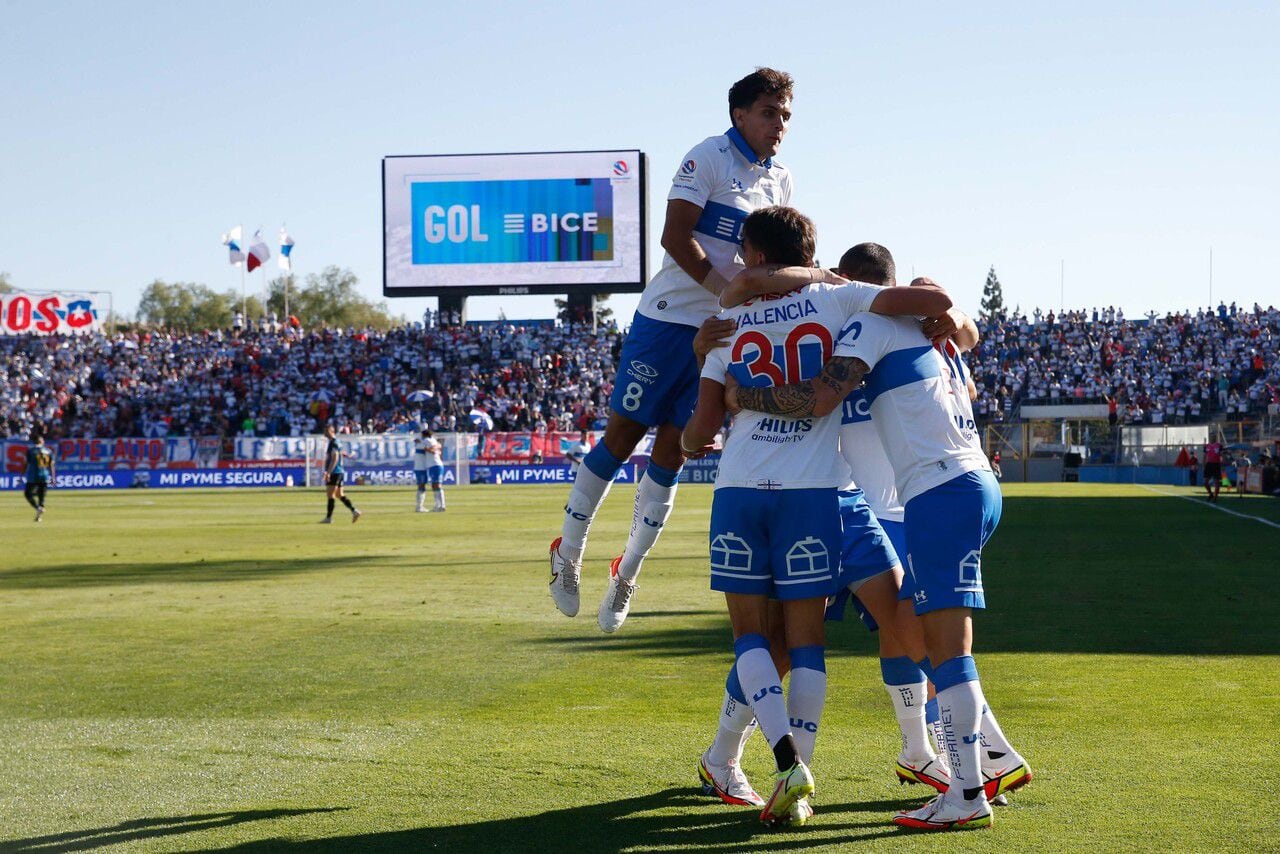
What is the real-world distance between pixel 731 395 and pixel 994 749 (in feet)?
5.24

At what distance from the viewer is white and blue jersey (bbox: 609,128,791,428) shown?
628cm

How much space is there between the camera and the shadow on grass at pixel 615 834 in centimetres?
469

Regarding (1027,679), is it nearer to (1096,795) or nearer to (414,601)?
(1096,795)

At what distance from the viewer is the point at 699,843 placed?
15.7 feet

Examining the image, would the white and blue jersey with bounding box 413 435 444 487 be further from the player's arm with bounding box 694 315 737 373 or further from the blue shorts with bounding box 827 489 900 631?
the player's arm with bounding box 694 315 737 373

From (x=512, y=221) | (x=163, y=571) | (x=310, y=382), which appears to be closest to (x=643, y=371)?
(x=163, y=571)

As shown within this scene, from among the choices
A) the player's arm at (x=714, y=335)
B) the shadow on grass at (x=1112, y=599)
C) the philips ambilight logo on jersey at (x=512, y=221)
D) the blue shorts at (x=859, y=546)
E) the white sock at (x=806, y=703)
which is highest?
the philips ambilight logo on jersey at (x=512, y=221)

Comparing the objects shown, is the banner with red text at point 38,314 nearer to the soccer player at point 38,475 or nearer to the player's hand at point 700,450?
the soccer player at point 38,475

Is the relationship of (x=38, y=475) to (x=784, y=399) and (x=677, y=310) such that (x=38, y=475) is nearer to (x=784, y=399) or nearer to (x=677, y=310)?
(x=677, y=310)

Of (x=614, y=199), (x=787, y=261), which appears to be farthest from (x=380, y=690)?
(x=614, y=199)

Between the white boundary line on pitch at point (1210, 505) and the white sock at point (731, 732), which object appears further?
the white boundary line on pitch at point (1210, 505)

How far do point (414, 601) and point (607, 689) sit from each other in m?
5.40

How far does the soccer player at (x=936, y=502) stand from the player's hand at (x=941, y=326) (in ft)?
0.29

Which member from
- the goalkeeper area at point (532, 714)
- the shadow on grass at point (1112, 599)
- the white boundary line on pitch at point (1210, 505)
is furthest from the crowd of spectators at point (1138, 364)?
the goalkeeper area at point (532, 714)
